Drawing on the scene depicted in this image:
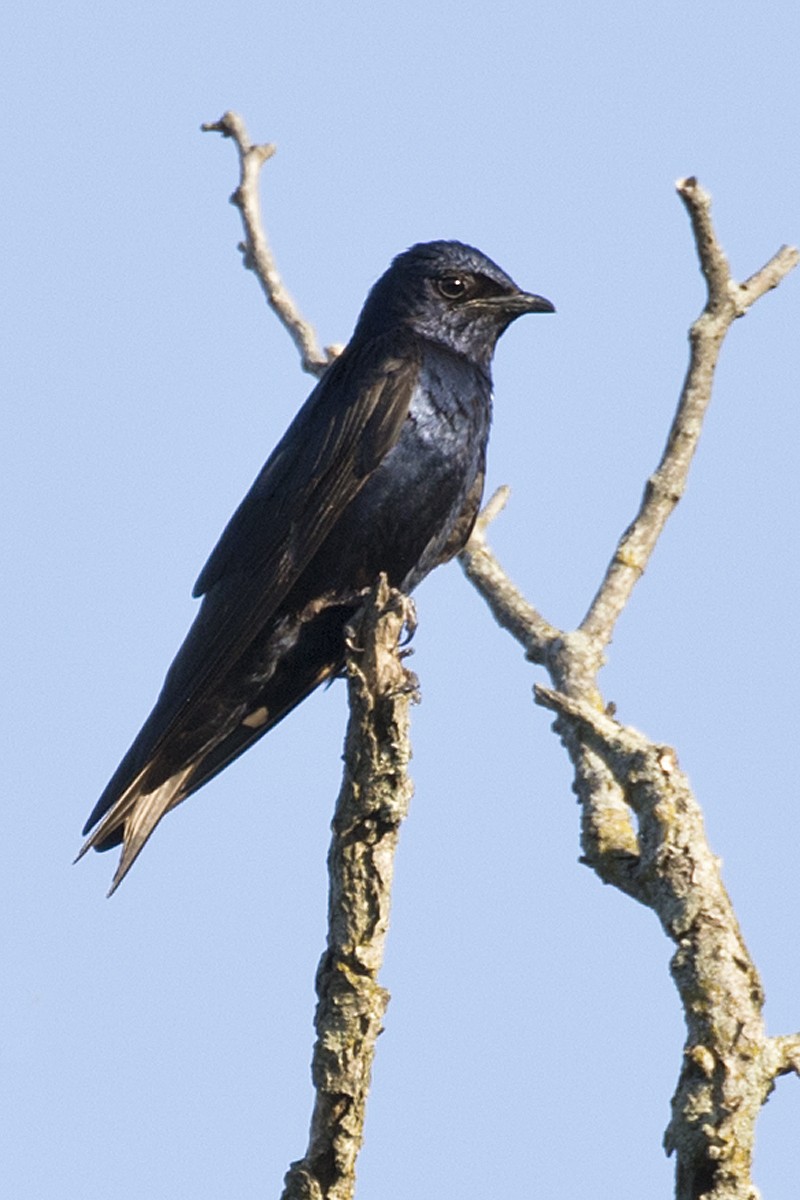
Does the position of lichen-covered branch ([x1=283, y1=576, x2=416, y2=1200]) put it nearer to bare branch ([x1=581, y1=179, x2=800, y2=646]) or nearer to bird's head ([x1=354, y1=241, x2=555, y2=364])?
bare branch ([x1=581, y1=179, x2=800, y2=646])

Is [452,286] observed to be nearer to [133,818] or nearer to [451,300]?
[451,300]

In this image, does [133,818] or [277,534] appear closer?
[133,818]

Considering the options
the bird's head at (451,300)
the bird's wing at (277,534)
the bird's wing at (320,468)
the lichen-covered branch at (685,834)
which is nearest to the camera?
the lichen-covered branch at (685,834)

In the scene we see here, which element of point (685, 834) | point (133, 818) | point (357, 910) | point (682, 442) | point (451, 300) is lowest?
point (357, 910)

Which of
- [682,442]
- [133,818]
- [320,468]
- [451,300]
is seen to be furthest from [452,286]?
[133,818]

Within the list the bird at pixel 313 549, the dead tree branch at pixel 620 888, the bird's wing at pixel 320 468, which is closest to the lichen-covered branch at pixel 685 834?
the dead tree branch at pixel 620 888

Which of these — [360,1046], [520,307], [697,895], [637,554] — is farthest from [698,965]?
[520,307]

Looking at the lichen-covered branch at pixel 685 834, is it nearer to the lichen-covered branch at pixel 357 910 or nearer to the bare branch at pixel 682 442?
the bare branch at pixel 682 442
